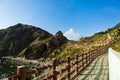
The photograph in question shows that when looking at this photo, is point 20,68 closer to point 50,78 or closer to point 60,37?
point 50,78

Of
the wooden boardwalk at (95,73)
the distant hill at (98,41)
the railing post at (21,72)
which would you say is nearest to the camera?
the railing post at (21,72)

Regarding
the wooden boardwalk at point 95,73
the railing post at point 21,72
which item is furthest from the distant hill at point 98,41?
the railing post at point 21,72

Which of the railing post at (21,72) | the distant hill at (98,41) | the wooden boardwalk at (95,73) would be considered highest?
the distant hill at (98,41)

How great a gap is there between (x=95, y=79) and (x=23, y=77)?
890 cm

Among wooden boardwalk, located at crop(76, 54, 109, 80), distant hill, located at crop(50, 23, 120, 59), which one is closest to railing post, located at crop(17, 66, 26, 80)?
wooden boardwalk, located at crop(76, 54, 109, 80)

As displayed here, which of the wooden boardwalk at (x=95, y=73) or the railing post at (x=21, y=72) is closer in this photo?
the railing post at (x=21, y=72)

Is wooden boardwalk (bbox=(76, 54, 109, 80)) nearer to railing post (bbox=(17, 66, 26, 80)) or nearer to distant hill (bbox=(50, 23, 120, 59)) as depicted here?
railing post (bbox=(17, 66, 26, 80))

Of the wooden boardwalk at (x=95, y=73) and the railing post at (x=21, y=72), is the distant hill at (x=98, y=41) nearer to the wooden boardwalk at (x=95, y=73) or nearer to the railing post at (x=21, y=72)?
the wooden boardwalk at (x=95, y=73)

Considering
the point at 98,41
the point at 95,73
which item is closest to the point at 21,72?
the point at 95,73

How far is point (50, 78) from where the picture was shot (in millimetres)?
10523

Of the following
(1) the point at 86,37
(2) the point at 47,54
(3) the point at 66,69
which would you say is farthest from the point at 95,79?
(2) the point at 47,54

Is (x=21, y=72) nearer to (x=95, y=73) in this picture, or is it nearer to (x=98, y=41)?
(x=95, y=73)

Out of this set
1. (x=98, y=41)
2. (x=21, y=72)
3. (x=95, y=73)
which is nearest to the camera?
(x=21, y=72)

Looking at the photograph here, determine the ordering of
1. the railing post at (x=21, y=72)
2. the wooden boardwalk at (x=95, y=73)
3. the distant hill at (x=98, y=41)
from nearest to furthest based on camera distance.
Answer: the railing post at (x=21, y=72)
the wooden boardwalk at (x=95, y=73)
the distant hill at (x=98, y=41)
